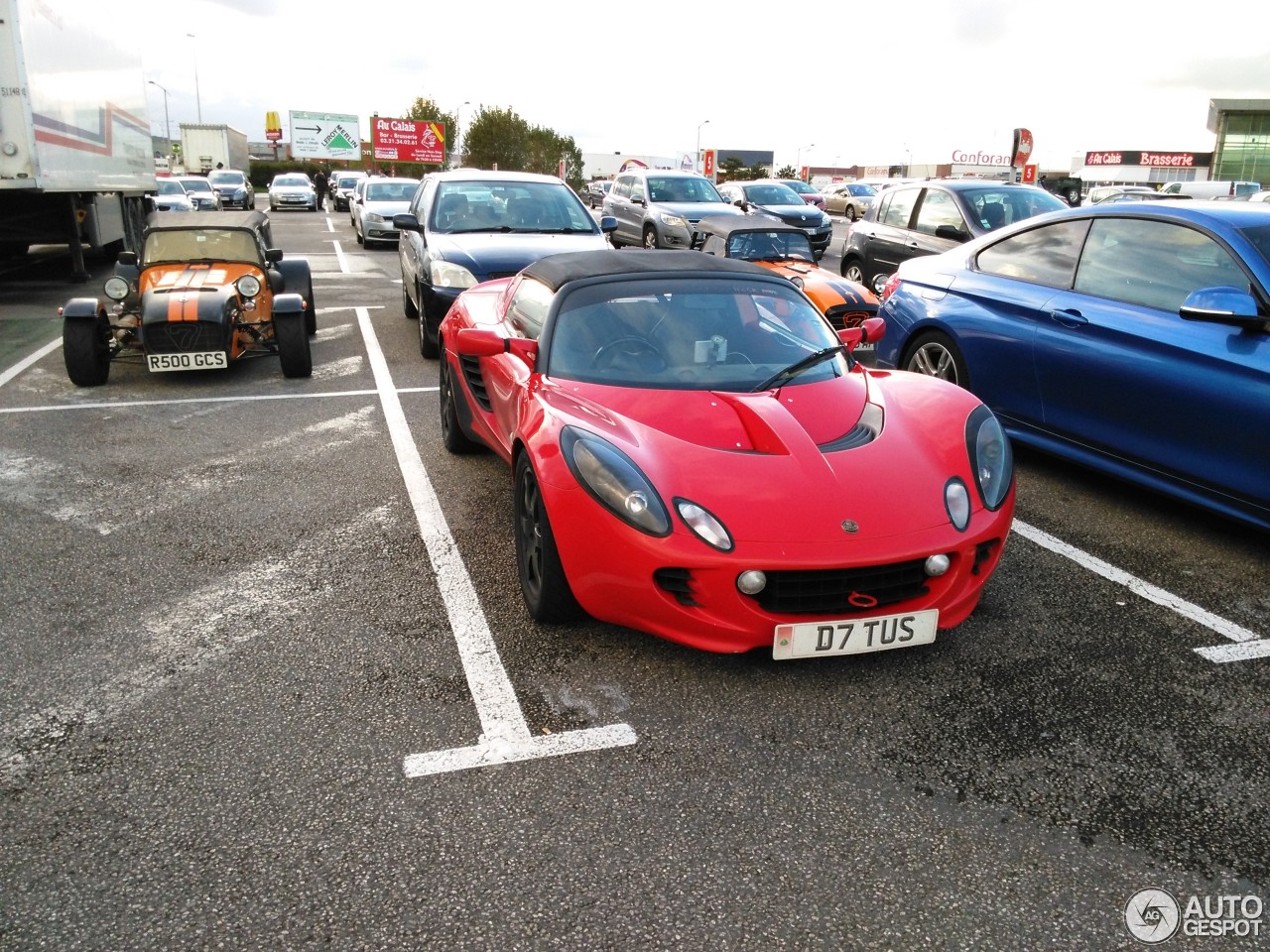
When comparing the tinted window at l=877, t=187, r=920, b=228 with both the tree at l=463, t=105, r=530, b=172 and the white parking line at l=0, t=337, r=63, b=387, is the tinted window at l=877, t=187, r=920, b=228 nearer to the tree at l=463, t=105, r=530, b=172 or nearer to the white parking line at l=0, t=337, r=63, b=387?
the white parking line at l=0, t=337, r=63, b=387

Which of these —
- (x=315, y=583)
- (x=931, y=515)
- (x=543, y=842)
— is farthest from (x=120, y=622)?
(x=931, y=515)

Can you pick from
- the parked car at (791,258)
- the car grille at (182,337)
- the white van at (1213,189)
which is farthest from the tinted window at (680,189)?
the white van at (1213,189)

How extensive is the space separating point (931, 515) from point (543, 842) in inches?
63.9

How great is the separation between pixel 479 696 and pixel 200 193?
94.7 ft

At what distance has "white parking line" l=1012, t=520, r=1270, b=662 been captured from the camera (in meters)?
3.54

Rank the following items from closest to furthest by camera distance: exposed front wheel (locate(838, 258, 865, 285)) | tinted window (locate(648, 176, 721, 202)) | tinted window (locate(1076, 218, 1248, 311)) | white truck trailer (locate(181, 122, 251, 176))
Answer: tinted window (locate(1076, 218, 1248, 311))
exposed front wheel (locate(838, 258, 865, 285))
tinted window (locate(648, 176, 721, 202))
white truck trailer (locate(181, 122, 251, 176))

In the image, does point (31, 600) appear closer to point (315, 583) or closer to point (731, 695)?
point (315, 583)

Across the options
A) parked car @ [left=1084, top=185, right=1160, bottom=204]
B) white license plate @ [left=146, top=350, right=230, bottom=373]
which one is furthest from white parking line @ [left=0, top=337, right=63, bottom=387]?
parked car @ [left=1084, top=185, right=1160, bottom=204]

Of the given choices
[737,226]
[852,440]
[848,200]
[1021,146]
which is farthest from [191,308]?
[848,200]

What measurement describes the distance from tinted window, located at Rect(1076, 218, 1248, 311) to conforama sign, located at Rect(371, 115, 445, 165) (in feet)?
201

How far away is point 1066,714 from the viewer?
3.11 meters

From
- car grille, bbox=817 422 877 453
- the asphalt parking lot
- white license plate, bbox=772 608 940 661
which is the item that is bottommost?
the asphalt parking lot

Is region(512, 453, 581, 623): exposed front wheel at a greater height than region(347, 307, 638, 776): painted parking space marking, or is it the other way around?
region(512, 453, 581, 623): exposed front wheel

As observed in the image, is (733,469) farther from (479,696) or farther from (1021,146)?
(1021,146)
